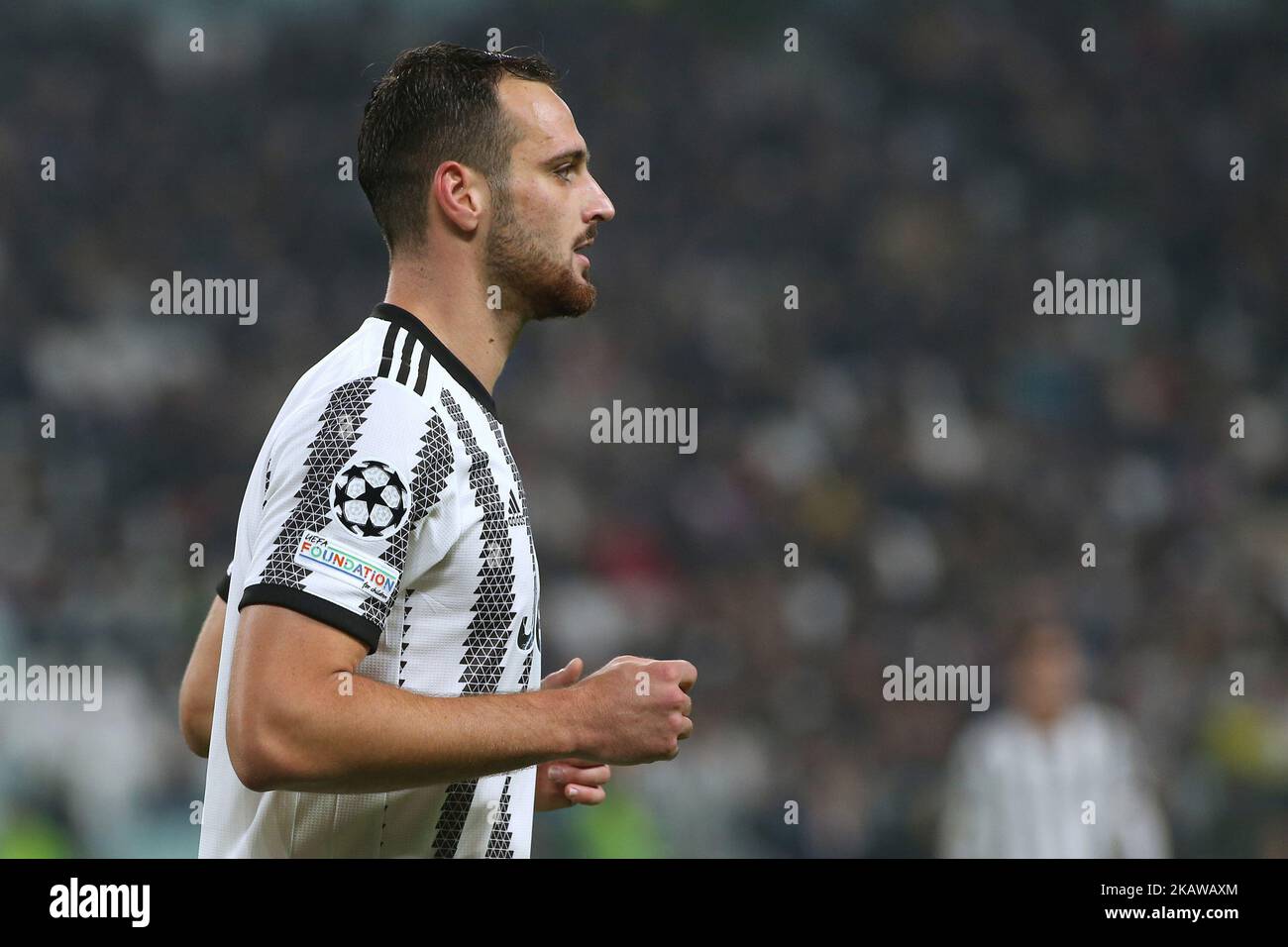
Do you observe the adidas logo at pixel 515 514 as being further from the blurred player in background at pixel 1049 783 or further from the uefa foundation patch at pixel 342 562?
the blurred player in background at pixel 1049 783

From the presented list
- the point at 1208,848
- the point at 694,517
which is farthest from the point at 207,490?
the point at 1208,848

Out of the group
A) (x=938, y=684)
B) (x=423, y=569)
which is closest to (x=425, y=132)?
(x=423, y=569)

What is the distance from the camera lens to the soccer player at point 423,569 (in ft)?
6.38

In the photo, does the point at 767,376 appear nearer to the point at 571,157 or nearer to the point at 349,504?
the point at 571,157

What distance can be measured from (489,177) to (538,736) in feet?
Result: 3.38

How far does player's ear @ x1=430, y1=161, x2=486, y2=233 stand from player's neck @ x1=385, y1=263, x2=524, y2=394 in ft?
0.36

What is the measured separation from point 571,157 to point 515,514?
2.41 ft

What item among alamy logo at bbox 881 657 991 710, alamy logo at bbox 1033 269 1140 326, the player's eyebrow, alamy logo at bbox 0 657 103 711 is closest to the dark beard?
the player's eyebrow

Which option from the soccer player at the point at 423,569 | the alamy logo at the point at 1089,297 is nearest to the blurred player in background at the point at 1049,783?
the alamy logo at the point at 1089,297

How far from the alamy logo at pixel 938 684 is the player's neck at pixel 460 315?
519 cm

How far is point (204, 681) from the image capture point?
8.27ft

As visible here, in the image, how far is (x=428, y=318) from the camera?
2416mm

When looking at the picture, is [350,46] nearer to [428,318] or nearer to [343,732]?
[428,318]
